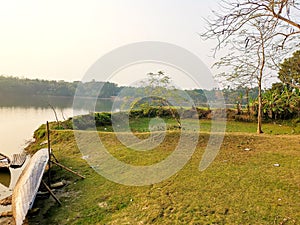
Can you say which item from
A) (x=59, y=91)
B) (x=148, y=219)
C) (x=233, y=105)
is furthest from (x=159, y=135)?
(x=59, y=91)

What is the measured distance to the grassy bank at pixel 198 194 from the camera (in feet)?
10.6

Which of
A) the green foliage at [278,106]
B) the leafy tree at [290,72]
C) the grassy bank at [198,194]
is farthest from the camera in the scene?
the green foliage at [278,106]

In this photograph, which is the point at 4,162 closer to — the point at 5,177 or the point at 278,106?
the point at 5,177

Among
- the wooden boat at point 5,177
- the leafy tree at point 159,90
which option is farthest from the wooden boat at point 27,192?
the leafy tree at point 159,90

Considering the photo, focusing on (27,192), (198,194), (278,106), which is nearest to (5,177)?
(27,192)

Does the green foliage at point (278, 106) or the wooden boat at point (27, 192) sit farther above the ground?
the green foliage at point (278, 106)

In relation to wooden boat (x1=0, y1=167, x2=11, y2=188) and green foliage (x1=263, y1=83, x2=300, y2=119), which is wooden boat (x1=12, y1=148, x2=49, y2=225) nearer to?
wooden boat (x1=0, y1=167, x2=11, y2=188)

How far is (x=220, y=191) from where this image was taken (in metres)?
3.87

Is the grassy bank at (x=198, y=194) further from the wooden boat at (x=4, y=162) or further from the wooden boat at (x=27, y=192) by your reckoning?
the wooden boat at (x=4, y=162)

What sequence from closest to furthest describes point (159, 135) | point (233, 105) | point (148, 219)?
point (148, 219), point (159, 135), point (233, 105)

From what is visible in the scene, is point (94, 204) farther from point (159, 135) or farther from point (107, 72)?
point (159, 135)

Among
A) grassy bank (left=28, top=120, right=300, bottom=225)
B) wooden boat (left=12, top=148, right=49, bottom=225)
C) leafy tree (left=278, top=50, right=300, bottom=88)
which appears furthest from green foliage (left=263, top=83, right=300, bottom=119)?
wooden boat (left=12, top=148, right=49, bottom=225)

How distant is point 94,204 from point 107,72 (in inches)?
114

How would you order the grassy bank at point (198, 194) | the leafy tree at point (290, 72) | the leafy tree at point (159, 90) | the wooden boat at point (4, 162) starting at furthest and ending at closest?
the leafy tree at point (159, 90)
the wooden boat at point (4, 162)
the leafy tree at point (290, 72)
the grassy bank at point (198, 194)
